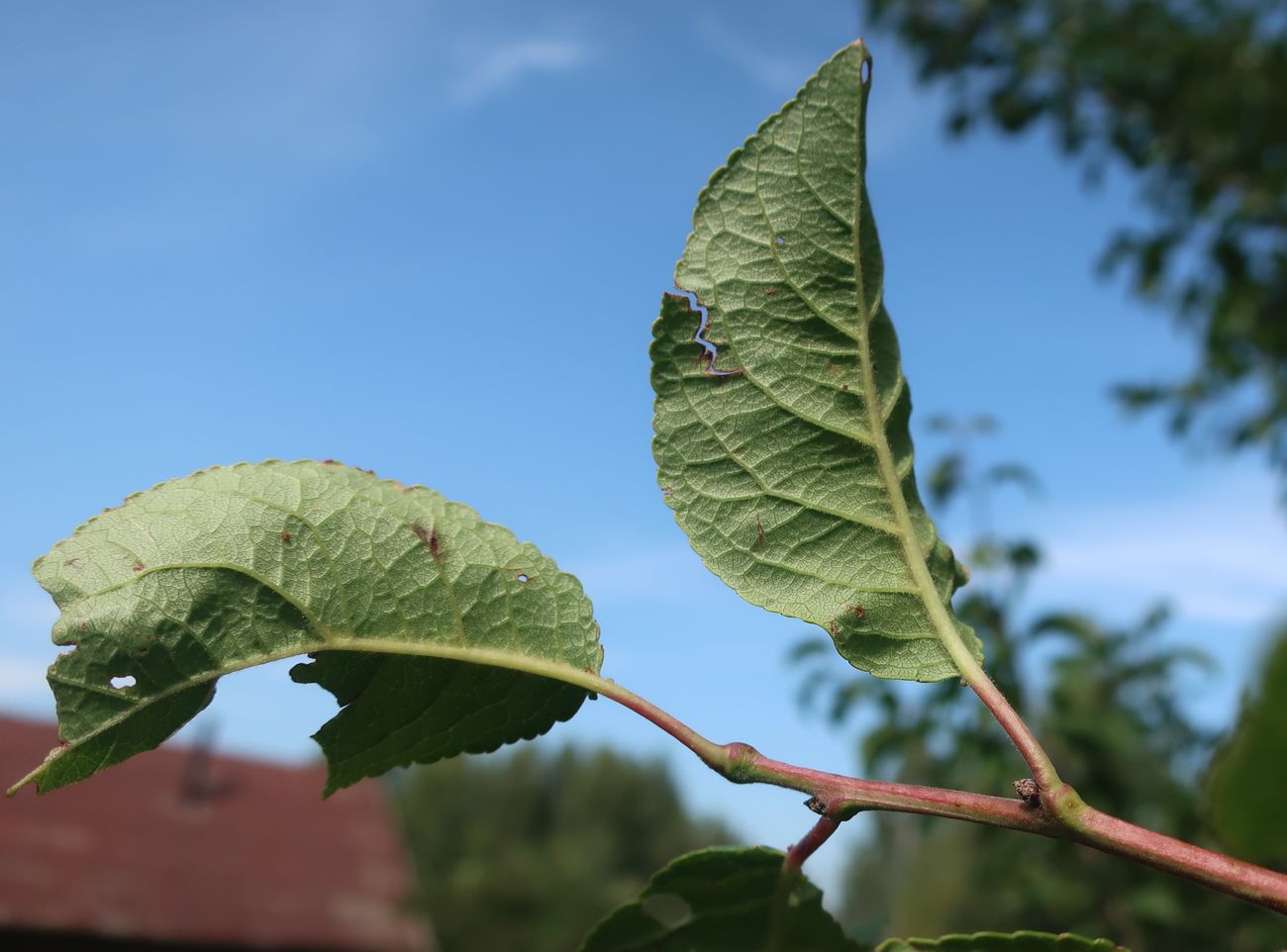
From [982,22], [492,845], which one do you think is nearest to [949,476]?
[982,22]

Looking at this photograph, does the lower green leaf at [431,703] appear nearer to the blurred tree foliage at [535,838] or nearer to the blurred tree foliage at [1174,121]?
the blurred tree foliage at [1174,121]

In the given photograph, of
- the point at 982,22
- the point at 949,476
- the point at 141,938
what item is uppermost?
the point at 982,22

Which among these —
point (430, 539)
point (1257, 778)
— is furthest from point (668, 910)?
point (1257, 778)

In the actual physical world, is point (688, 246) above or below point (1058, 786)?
above

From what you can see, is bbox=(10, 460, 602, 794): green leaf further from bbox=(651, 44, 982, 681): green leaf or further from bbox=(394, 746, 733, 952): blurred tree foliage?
bbox=(394, 746, 733, 952): blurred tree foliage

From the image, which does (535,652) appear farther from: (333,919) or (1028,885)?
(333,919)

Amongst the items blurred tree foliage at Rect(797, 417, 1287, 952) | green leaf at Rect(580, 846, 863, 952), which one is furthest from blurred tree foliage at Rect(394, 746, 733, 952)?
green leaf at Rect(580, 846, 863, 952)
